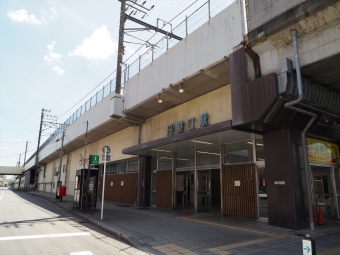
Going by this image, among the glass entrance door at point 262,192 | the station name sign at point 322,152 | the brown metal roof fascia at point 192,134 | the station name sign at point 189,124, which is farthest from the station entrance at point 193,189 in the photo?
the station name sign at point 322,152

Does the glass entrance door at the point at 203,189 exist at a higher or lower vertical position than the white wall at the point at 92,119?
lower

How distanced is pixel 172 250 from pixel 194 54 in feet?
25.9

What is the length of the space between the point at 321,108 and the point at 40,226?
1070 centimetres

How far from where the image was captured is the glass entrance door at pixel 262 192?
978 centimetres

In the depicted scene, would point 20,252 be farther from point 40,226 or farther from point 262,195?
point 262,195

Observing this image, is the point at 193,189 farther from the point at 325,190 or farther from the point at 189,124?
the point at 325,190

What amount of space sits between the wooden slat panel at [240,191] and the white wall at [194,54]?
453cm

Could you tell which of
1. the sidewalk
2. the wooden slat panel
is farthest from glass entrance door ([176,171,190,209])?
the sidewalk

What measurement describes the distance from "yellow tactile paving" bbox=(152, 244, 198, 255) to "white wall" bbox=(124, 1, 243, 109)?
6732 mm

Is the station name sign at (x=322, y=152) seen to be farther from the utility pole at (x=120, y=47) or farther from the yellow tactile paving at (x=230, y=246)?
the utility pole at (x=120, y=47)

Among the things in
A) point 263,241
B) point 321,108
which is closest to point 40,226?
point 263,241

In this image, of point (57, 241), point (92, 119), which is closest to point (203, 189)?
point (57, 241)

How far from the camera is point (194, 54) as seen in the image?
11.0 m

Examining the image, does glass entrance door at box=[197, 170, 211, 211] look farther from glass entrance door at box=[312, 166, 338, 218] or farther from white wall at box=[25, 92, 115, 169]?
white wall at box=[25, 92, 115, 169]
